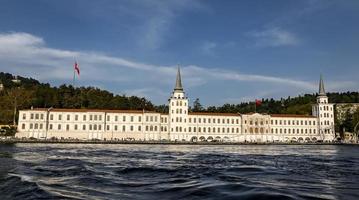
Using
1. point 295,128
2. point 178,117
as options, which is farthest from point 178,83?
point 295,128

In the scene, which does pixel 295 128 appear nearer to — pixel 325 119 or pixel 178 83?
pixel 325 119

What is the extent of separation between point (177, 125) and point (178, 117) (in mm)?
2321

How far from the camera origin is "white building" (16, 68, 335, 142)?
10612 centimetres

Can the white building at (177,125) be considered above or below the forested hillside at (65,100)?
below

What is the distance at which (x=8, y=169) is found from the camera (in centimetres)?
2620

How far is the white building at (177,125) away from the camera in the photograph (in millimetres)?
106125

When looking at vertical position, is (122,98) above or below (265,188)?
above

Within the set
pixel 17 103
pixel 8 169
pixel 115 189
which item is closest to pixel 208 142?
pixel 17 103

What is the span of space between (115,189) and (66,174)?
7169 millimetres

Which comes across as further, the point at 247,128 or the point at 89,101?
the point at 89,101

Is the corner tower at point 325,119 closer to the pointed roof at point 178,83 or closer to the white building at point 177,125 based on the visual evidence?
Answer: the white building at point 177,125

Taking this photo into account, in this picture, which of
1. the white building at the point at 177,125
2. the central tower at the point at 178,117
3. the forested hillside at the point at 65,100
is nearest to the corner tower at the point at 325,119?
the white building at the point at 177,125

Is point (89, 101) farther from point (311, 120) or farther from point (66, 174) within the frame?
point (66, 174)

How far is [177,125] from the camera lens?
116 m
